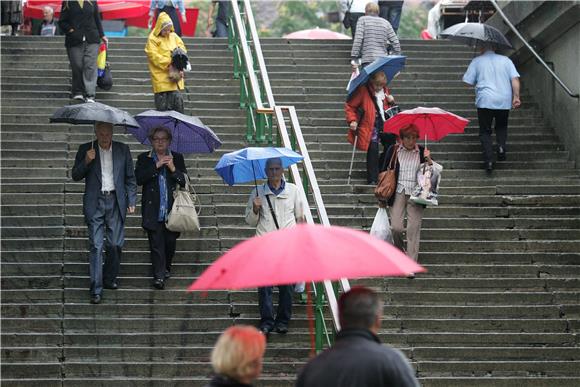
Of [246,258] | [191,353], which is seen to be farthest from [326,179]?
[246,258]

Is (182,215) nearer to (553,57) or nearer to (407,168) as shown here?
(407,168)

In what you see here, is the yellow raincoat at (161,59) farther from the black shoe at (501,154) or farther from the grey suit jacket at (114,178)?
the black shoe at (501,154)

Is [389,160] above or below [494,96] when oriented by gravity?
below

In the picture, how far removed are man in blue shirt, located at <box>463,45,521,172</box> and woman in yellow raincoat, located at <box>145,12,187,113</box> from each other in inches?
137

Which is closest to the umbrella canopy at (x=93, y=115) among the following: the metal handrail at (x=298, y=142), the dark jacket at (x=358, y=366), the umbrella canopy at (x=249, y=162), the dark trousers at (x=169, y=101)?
the umbrella canopy at (x=249, y=162)

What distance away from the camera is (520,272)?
1379 centimetres

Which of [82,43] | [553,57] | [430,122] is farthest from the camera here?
[553,57]

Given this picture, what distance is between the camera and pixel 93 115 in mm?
13031

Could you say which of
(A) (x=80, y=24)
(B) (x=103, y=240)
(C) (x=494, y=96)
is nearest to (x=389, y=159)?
(B) (x=103, y=240)

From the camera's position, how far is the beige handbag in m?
13.3

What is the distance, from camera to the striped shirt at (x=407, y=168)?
13.7m

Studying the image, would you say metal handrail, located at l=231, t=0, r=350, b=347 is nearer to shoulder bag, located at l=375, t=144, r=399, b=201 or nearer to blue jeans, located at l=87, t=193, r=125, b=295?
shoulder bag, located at l=375, t=144, r=399, b=201

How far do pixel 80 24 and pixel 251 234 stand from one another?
462cm

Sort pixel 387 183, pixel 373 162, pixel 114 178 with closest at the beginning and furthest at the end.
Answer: pixel 114 178
pixel 387 183
pixel 373 162
